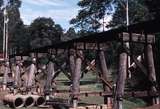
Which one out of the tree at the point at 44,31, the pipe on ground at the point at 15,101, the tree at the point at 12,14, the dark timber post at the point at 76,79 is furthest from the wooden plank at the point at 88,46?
the tree at the point at 12,14

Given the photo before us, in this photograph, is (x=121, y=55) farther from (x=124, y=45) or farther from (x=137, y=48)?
(x=137, y=48)

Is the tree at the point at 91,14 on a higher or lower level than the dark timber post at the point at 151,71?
higher

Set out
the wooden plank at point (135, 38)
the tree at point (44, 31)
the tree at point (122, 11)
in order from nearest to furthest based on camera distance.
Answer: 1. the wooden plank at point (135, 38)
2. the tree at point (122, 11)
3. the tree at point (44, 31)

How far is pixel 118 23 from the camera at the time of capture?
207 feet

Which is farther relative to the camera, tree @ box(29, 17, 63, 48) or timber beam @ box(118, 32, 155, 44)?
tree @ box(29, 17, 63, 48)

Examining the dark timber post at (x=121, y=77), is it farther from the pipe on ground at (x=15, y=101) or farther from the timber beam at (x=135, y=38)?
the pipe on ground at (x=15, y=101)

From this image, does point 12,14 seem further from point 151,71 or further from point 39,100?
point 151,71

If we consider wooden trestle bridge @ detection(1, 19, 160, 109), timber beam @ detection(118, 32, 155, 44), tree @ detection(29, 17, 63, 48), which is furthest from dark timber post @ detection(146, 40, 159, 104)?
tree @ detection(29, 17, 63, 48)

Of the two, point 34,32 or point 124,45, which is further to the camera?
point 34,32

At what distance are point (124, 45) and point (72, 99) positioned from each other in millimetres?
4667

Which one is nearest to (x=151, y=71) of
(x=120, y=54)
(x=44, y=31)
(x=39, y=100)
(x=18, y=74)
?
(x=120, y=54)

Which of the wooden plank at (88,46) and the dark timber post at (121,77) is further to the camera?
the wooden plank at (88,46)

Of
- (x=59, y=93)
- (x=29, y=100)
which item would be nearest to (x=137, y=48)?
(x=59, y=93)

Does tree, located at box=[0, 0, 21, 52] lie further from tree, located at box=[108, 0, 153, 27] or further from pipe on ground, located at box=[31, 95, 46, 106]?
pipe on ground, located at box=[31, 95, 46, 106]
